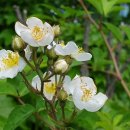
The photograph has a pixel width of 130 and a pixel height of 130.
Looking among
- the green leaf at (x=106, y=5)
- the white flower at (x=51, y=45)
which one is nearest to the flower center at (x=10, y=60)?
the white flower at (x=51, y=45)

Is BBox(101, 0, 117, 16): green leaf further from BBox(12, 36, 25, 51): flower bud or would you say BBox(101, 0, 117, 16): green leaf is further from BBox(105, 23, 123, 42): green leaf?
BBox(12, 36, 25, 51): flower bud

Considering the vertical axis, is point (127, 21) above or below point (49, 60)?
below

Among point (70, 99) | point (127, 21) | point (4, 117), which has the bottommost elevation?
point (127, 21)

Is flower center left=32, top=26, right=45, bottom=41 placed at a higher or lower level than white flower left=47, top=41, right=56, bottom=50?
higher

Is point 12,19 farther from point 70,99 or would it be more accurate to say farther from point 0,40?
point 70,99

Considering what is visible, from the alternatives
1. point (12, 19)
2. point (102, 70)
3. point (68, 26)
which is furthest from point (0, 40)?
point (102, 70)

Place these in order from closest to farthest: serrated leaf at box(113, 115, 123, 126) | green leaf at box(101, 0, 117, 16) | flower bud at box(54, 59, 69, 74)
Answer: flower bud at box(54, 59, 69, 74) < serrated leaf at box(113, 115, 123, 126) < green leaf at box(101, 0, 117, 16)

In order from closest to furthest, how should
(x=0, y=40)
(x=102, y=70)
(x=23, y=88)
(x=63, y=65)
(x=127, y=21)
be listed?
(x=63, y=65)
(x=23, y=88)
(x=102, y=70)
(x=0, y=40)
(x=127, y=21)

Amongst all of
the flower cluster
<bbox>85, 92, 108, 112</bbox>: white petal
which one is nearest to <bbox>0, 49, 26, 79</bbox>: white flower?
the flower cluster
